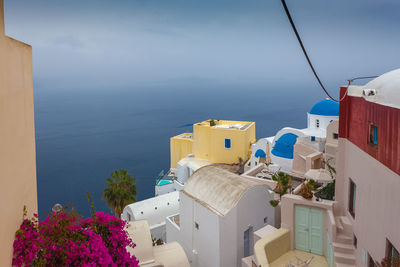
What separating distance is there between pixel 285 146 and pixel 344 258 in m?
17.9

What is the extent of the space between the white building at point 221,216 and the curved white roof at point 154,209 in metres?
6.36

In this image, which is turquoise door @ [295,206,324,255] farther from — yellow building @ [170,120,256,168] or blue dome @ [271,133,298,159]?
yellow building @ [170,120,256,168]

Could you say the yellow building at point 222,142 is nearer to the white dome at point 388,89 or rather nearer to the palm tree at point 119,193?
the palm tree at point 119,193

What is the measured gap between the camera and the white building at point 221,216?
607 inches

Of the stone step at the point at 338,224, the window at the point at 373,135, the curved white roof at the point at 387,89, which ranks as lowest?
the stone step at the point at 338,224

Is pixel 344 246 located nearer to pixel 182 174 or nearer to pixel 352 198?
pixel 352 198

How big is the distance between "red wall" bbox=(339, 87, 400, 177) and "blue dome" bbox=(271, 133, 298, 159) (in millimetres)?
15913

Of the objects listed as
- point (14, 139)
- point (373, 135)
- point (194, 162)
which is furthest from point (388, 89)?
point (194, 162)

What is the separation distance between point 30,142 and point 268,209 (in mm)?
13083

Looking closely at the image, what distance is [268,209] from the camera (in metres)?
17.1

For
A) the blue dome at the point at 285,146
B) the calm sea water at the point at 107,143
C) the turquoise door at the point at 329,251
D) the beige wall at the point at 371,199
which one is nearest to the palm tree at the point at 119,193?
the blue dome at the point at 285,146

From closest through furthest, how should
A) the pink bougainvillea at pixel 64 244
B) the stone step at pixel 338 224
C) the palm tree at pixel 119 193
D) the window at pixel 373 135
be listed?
1. the pink bougainvillea at pixel 64 244
2. the window at pixel 373 135
3. the stone step at pixel 338 224
4. the palm tree at pixel 119 193


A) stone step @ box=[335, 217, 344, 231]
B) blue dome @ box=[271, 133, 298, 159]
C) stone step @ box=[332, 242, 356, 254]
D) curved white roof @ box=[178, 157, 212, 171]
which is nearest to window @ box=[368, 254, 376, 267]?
stone step @ box=[332, 242, 356, 254]

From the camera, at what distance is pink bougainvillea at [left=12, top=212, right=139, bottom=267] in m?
5.20
